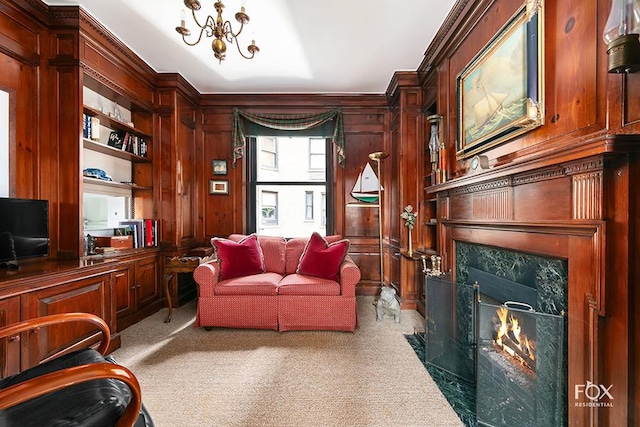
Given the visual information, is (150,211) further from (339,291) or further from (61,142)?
(339,291)

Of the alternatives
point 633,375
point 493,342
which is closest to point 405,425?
point 493,342

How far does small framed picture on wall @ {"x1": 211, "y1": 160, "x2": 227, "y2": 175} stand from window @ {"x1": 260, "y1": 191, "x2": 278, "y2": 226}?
2.05 feet

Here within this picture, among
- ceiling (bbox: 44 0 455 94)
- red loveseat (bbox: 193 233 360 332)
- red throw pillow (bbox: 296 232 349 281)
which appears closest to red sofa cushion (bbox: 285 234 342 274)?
red throw pillow (bbox: 296 232 349 281)

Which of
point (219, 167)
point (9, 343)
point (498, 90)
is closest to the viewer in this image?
point (9, 343)

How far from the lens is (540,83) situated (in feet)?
4.59

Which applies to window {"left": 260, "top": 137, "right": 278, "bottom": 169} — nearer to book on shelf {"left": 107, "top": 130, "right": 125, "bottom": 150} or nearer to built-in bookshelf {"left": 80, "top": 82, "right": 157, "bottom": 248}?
built-in bookshelf {"left": 80, "top": 82, "right": 157, "bottom": 248}

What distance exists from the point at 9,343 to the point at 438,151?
3.30 m

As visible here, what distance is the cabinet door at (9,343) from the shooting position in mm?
1529

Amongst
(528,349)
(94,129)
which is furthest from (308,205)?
(528,349)

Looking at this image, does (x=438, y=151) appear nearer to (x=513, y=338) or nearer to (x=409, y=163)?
(x=409, y=163)

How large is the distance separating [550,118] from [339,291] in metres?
2.00

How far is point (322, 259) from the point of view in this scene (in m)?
2.88

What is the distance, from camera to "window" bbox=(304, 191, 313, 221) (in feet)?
13.6

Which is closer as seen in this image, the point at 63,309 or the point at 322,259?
the point at 63,309
